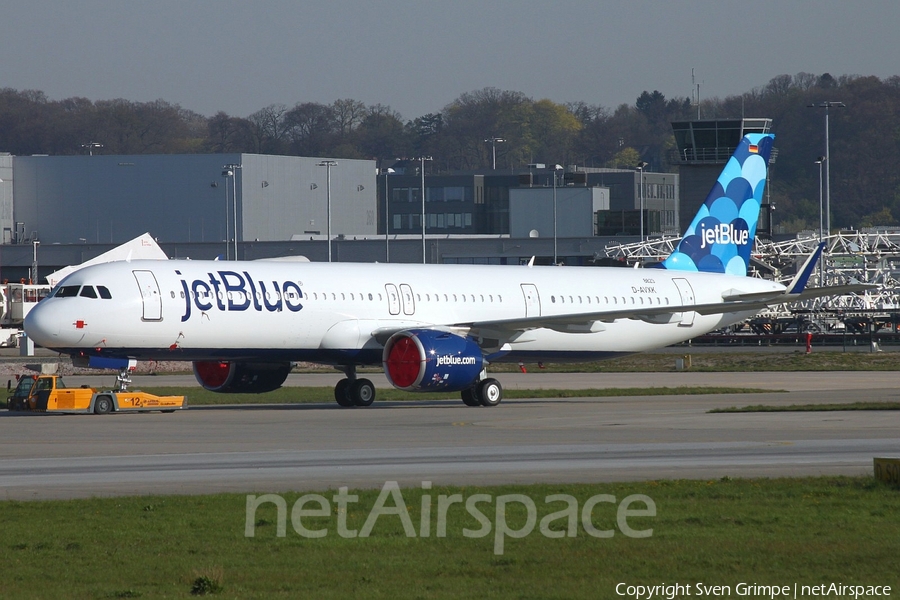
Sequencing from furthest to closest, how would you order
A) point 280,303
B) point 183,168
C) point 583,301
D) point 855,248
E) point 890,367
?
point 183,168 < point 855,248 < point 890,367 < point 583,301 < point 280,303

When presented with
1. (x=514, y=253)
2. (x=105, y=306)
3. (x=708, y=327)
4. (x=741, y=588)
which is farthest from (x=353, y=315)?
(x=514, y=253)

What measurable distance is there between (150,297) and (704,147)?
7138 cm

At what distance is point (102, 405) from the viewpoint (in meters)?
33.3

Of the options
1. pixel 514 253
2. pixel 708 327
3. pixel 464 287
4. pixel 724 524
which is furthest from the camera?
pixel 514 253

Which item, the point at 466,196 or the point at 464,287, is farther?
the point at 466,196

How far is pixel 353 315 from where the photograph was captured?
3584 cm

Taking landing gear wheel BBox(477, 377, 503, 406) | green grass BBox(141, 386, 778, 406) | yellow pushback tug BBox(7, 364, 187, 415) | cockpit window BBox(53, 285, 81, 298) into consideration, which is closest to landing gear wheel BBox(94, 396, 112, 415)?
yellow pushback tug BBox(7, 364, 187, 415)

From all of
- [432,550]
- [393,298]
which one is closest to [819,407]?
[393,298]

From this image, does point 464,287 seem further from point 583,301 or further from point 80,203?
point 80,203

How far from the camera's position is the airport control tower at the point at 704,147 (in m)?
96.7

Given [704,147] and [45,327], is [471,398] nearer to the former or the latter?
[45,327]

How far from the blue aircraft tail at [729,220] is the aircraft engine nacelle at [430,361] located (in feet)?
41.0

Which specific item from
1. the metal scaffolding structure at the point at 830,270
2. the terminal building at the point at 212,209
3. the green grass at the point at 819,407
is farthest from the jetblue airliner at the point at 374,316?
the terminal building at the point at 212,209

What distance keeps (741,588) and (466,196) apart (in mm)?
150435
